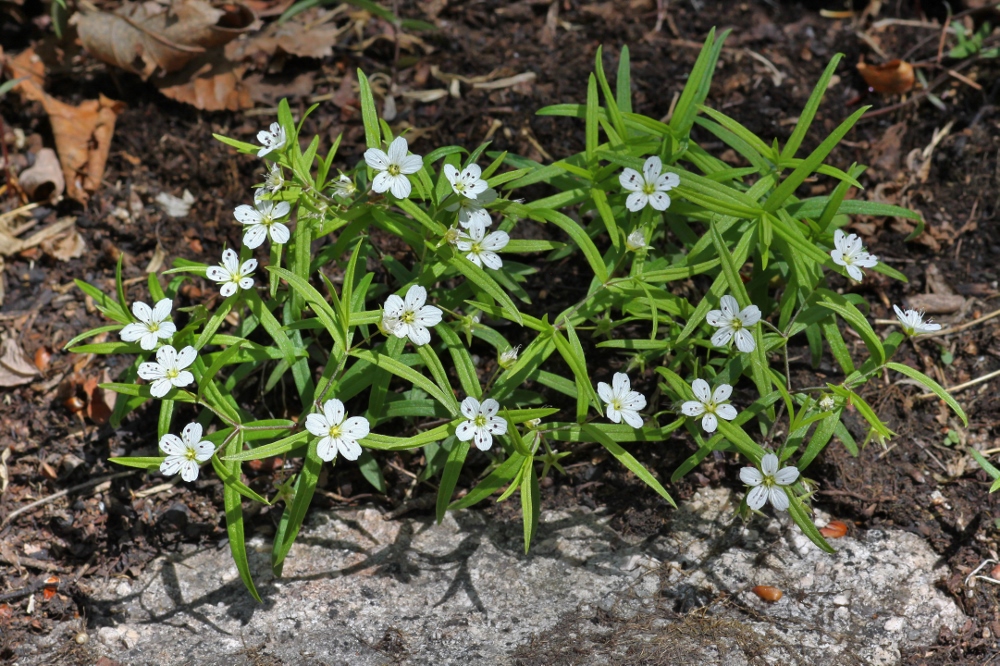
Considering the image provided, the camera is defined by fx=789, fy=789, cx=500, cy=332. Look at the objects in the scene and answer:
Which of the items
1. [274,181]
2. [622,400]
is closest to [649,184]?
[622,400]

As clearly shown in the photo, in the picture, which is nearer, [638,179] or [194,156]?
[638,179]

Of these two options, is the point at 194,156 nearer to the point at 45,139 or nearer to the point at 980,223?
the point at 45,139

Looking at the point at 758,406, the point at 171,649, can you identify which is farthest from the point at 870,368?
the point at 171,649

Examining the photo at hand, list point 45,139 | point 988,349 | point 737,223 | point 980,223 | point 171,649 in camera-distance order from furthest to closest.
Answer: point 45,139 → point 980,223 → point 988,349 → point 737,223 → point 171,649

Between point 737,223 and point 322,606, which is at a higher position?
point 737,223

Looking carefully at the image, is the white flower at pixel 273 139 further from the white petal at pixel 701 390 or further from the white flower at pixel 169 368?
the white petal at pixel 701 390

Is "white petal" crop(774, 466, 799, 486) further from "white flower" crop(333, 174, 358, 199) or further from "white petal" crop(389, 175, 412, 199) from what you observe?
"white flower" crop(333, 174, 358, 199)

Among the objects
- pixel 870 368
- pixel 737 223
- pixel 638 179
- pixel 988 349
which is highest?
pixel 638 179
